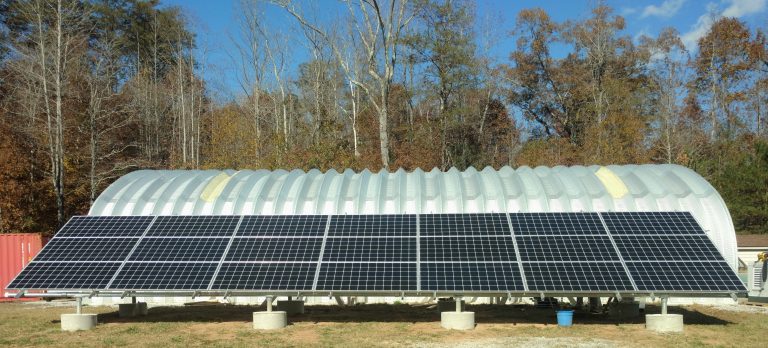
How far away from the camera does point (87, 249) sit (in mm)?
18500

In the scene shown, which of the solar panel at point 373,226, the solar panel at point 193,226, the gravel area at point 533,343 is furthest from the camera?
the solar panel at point 193,226

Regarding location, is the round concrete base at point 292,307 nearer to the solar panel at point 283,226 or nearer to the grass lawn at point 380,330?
the grass lawn at point 380,330

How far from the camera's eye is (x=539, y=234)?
18016 mm

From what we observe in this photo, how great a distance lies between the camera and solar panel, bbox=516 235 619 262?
55.5ft

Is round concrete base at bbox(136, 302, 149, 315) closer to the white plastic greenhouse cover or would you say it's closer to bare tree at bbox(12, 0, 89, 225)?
the white plastic greenhouse cover

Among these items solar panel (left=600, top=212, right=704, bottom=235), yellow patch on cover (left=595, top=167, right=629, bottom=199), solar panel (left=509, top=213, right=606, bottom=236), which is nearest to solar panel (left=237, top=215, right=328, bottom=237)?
solar panel (left=509, top=213, right=606, bottom=236)

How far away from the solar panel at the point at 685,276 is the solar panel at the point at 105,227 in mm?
13939

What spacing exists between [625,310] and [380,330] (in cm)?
754

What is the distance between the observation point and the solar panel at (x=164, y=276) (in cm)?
1665

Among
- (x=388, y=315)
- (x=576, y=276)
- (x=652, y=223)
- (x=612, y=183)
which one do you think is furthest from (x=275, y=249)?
(x=612, y=183)

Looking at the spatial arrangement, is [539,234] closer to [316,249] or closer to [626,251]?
[626,251]

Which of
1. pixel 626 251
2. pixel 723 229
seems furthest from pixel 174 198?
pixel 723 229

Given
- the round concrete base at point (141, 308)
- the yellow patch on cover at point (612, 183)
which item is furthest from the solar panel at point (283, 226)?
the yellow patch on cover at point (612, 183)

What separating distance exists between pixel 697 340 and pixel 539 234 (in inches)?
182
